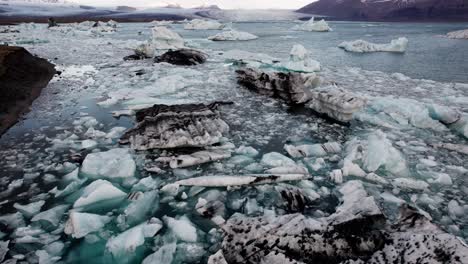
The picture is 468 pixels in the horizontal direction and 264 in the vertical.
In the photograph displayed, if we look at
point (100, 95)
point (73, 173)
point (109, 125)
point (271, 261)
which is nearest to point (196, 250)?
point (271, 261)

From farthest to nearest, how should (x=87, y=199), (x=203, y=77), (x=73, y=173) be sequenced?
(x=203, y=77) → (x=73, y=173) → (x=87, y=199)

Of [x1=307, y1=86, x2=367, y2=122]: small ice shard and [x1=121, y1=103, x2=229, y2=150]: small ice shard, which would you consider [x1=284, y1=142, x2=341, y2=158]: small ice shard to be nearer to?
[x1=121, y1=103, x2=229, y2=150]: small ice shard

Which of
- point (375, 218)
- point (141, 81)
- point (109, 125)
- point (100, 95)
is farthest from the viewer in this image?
point (141, 81)

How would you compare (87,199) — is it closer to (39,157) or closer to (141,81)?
(39,157)

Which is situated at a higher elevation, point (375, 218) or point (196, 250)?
point (375, 218)

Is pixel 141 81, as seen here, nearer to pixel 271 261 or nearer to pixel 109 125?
pixel 109 125

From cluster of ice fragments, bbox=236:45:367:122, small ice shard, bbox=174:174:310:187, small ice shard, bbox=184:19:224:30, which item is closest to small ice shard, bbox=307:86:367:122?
cluster of ice fragments, bbox=236:45:367:122

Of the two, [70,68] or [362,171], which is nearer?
[362,171]
